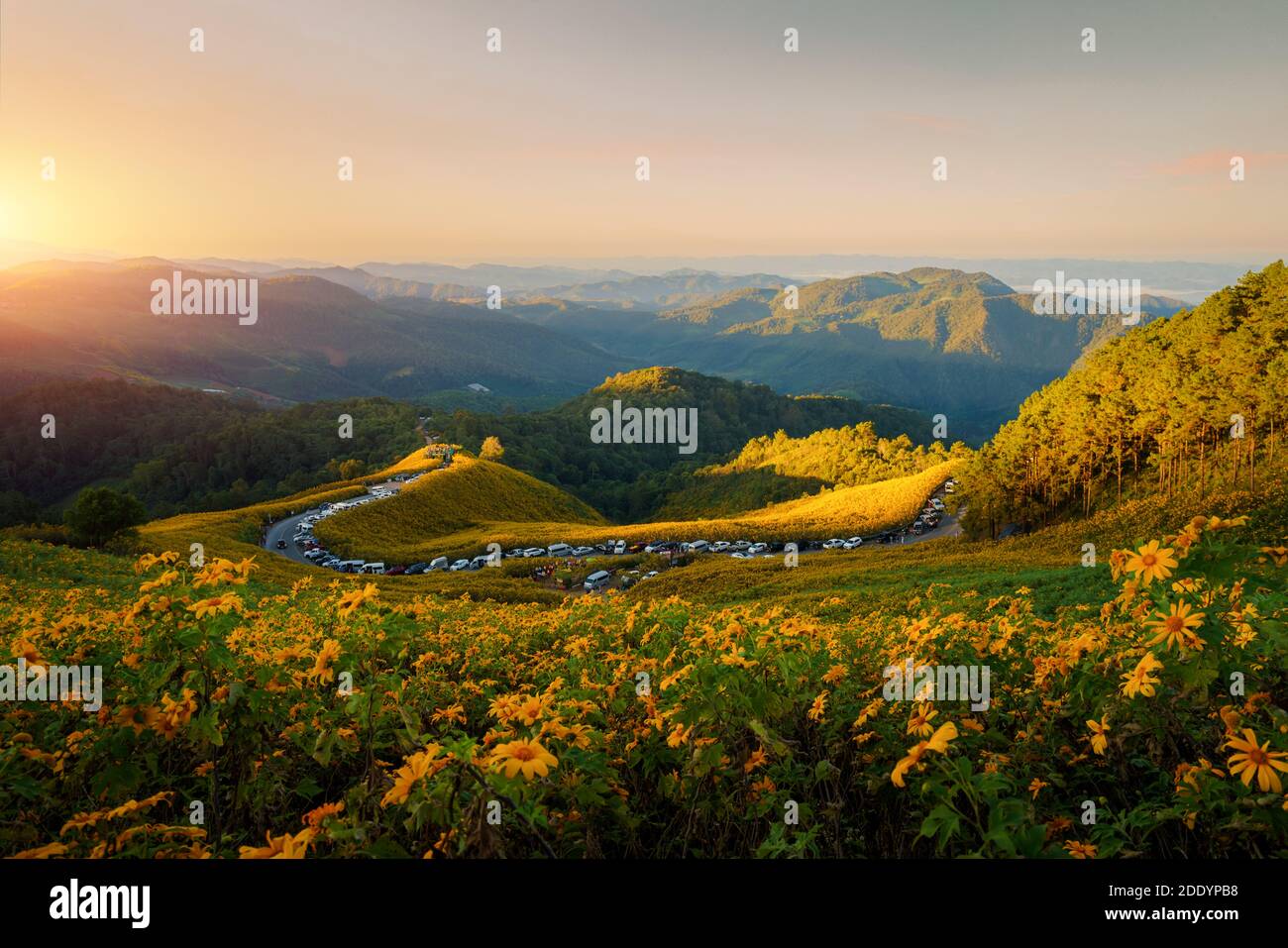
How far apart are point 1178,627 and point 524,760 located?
3.37 m

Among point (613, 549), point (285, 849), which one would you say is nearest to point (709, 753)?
point (285, 849)

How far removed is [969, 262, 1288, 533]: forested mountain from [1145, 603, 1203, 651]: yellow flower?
43.7m

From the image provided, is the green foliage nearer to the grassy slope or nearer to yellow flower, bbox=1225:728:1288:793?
the grassy slope

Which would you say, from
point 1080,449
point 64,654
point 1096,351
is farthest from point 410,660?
point 1096,351

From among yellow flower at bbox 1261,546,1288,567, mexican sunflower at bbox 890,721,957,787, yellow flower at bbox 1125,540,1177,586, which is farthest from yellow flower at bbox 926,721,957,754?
yellow flower at bbox 1261,546,1288,567

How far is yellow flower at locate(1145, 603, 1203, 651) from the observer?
3.24 m

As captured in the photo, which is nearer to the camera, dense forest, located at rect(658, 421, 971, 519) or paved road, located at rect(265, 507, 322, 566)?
paved road, located at rect(265, 507, 322, 566)

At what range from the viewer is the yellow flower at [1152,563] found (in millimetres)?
3559

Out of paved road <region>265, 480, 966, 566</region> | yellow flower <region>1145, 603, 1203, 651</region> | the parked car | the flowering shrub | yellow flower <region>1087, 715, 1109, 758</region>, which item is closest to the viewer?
the flowering shrub

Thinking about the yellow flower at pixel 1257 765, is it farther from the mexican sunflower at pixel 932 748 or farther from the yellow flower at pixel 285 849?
the yellow flower at pixel 285 849

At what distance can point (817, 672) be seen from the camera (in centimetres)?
589

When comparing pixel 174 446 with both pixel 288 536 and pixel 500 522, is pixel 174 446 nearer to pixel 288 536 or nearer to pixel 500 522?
pixel 500 522

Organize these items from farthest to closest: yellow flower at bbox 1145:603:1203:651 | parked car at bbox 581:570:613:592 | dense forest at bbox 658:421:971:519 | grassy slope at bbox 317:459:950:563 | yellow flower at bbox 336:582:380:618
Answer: dense forest at bbox 658:421:971:519, grassy slope at bbox 317:459:950:563, parked car at bbox 581:570:613:592, yellow flower at bbox 336:582:380:618, yellow flower at bbox 1145:603:1203:651
